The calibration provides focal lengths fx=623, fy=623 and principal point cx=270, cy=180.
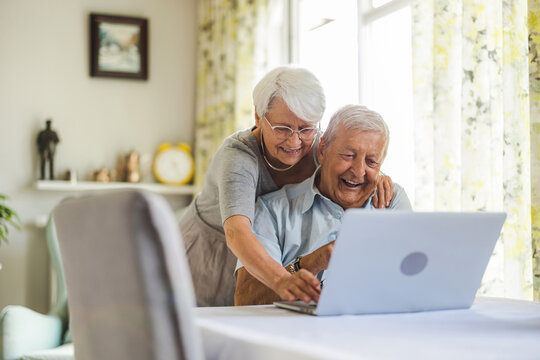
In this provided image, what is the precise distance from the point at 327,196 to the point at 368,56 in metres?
1.75

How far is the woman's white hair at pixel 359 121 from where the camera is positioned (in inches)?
64.6

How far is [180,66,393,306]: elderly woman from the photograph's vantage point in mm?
1550

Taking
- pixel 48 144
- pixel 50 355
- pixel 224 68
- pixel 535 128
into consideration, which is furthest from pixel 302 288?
pixel 48 144

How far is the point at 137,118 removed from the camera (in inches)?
175

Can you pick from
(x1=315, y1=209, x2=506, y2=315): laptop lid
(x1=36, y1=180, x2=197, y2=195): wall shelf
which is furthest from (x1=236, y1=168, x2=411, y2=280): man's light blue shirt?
(x1=36, y1=180, x2=197, y2=195): wall shelf

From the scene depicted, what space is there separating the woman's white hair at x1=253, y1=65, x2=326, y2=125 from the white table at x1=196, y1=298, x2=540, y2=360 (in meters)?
0.67

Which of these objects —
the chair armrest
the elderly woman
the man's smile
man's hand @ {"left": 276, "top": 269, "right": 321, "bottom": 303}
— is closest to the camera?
man's hand @ {"left": 276, "top": 269, "right": 321, "bottom": 303}

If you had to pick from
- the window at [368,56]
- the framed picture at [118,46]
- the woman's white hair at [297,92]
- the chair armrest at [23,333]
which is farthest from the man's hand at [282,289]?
the framed picture at [118,46]

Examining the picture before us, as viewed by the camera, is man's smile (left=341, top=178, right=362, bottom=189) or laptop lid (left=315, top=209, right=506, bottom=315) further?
man's smile (left=341, top=178, right=362, bottom=189)

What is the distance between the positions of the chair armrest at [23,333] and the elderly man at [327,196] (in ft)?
5.09

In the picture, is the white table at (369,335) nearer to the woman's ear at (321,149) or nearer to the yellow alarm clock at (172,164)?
the woman's ear at (321,149)

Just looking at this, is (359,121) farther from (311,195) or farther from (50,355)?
(50,355)

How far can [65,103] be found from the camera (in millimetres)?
4266

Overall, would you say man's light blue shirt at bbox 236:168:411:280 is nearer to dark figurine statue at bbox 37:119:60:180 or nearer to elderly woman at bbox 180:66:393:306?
elderly woman at bbox 180:66:393:306
